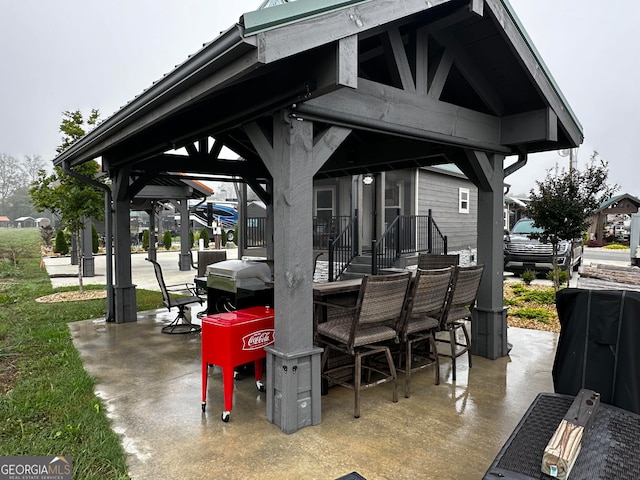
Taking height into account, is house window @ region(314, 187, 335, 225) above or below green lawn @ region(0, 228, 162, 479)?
above

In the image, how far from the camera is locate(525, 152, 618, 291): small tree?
7.36 meters

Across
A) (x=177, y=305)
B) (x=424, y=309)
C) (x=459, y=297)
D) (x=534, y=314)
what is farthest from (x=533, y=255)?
(x=177, y=305)

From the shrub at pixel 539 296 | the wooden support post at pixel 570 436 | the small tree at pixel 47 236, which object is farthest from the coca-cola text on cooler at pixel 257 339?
the small tree at pixel 47 236

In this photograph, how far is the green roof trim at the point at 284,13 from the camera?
7.34 feet

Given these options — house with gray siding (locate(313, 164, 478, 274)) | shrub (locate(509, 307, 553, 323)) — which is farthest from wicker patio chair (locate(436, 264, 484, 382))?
house with gray siding (locate(313, 164, 478, 274))

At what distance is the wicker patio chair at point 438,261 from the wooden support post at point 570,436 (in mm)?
3706

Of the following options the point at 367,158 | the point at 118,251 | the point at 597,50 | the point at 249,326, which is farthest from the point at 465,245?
the point at 597,50

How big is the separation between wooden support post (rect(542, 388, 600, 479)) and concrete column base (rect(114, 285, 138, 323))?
19.8 ft

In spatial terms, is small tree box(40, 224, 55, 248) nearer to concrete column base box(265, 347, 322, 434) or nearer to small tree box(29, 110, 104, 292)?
small tree box(29, 110, 104, 292)

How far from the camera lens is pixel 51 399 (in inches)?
136

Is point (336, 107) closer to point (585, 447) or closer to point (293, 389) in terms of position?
point (293, 389)

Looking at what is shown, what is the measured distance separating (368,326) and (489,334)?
1.97 m

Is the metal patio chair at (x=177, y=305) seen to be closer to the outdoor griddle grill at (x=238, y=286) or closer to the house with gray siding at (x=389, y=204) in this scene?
the outdoor griddle grill at (x=238, y=286)

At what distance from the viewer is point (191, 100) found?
9.50 ft
